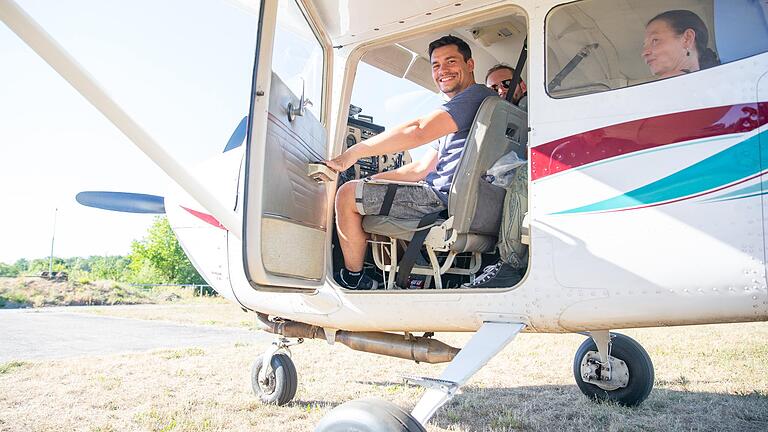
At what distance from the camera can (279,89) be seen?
2441mm

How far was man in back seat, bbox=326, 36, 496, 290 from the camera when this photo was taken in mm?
2691

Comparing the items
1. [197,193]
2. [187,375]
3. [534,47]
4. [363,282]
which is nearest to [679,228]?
[534,47]

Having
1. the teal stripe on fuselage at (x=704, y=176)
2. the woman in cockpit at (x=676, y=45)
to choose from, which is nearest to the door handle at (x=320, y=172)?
the teal stripe on fuselage at (x=704, y=176)

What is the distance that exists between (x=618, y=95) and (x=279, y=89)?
1.54 meters

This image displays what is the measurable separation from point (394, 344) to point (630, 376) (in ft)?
6.23

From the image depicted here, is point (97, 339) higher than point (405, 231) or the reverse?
the reverse

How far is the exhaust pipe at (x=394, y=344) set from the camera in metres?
3.10

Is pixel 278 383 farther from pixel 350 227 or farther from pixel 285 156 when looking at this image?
pixel 285 156

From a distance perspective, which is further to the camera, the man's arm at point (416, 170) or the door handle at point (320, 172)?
the man's arm at point (416, 170)

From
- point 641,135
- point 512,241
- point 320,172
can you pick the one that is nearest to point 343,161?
point 320,172

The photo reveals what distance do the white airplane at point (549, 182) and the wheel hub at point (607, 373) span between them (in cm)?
153

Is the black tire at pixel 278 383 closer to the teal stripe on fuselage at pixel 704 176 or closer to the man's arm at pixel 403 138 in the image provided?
the man's arm at pixel 403 138

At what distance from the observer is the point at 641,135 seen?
2.15 meters

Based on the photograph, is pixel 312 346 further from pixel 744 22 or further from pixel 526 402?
pixel 744 22
